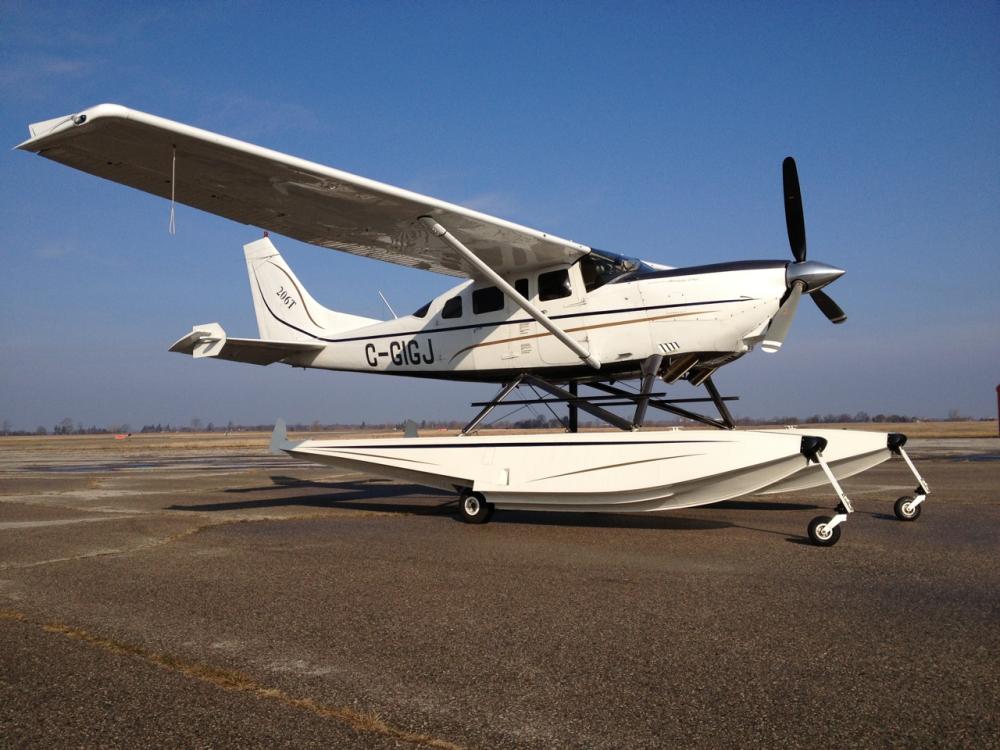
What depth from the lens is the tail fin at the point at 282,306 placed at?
13.7 metres

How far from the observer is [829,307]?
34.4 feet

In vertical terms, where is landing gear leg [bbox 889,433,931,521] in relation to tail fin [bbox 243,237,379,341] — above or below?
below

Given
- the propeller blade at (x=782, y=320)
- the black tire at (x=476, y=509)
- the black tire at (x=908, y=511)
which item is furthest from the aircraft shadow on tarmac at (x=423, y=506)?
the propeller blade at (x=782, y=320)

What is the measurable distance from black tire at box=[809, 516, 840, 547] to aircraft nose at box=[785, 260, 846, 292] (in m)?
3.42

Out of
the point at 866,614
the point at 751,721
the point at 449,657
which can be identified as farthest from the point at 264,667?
the point at 866,614

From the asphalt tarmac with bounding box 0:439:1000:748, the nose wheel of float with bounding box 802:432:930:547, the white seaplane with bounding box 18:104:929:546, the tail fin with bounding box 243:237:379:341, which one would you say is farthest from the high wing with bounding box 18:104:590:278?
the nose wheel of float with bounding box 802:432:930:547

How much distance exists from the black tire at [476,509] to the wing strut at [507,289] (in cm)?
237

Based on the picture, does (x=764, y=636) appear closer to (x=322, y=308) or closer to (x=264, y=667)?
(x=264, y=667)

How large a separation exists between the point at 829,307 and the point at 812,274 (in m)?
1.70

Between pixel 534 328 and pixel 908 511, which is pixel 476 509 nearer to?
pixel 534 328

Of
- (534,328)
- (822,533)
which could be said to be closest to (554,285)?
(534,328)

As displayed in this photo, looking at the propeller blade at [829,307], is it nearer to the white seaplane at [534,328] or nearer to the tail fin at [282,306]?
the white seaplane at [534,328]

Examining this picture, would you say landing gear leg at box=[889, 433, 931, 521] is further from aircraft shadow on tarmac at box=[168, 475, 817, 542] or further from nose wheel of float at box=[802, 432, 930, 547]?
aircraft shadow on tarmac at box=[168, 475, 817, 542]

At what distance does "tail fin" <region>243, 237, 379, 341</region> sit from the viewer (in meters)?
13.7
